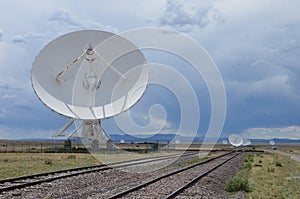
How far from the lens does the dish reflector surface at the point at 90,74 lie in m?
37.9

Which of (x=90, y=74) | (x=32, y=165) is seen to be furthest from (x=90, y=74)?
(x=32, y=165)

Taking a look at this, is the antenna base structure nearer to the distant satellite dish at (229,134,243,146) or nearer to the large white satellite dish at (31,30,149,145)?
the large white satellite dish at (31,30,149,145)

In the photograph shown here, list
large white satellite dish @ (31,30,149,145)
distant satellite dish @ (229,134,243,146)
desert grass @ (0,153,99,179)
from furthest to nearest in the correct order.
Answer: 1. distant satellite dish @ (229,134,243,146)
2. large white satellite dish @ (31,30,149,145)
3. desert grass @ (0,153,99,179)

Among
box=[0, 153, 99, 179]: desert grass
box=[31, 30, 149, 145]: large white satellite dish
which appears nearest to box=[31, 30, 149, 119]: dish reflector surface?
box=[31, 30, 149, 145]: large white satellite dish

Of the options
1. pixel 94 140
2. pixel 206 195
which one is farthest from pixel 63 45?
pixel 206 195

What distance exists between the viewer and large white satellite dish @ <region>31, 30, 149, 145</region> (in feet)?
124

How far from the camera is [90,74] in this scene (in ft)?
136

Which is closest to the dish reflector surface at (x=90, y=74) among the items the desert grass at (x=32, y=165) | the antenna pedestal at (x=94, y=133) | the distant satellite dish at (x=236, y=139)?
the desert grass at (x=32, y=165)

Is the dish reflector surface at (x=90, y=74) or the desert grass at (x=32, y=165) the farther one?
the dish reflector surface at (x=90, y=74)

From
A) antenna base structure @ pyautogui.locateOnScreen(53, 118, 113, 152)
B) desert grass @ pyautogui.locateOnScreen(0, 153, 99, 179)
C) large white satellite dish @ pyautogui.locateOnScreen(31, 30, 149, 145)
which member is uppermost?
large white satellite dish @ pyautogui.locateOnScreen(31, 30, 149, 145)

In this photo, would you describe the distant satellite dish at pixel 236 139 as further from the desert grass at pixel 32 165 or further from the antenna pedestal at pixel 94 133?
the desert grass at pixel 32 165

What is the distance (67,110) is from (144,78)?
6632 mm

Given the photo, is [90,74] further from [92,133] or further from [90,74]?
[92,133]

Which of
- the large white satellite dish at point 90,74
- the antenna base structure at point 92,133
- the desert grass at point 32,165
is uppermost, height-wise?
the large white satellite dish at point 90,74
